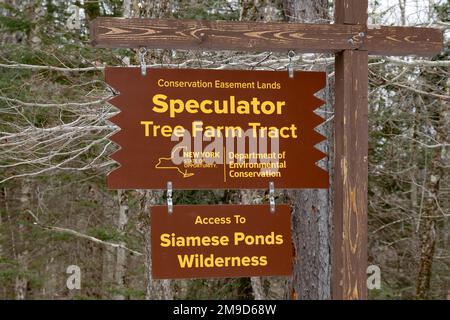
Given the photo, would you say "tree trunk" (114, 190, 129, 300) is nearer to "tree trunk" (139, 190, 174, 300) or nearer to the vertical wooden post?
"tree trunk" (139, 190, 174, 300)

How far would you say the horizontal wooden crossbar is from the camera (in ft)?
12.9

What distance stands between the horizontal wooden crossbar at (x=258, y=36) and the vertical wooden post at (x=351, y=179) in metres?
0.10

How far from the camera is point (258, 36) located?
160 inches

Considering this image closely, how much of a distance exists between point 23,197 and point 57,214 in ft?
2.81

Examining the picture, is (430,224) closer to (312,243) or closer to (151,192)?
(151,192)

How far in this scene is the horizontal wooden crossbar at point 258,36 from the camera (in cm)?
394

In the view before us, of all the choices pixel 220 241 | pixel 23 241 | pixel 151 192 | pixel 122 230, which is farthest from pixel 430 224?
pixel 23 241

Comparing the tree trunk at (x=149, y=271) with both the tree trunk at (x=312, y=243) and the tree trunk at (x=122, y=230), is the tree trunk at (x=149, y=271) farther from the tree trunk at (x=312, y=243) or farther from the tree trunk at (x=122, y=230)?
the tree trunk at (x=312, y=243)

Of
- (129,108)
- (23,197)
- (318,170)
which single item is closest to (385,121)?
(318,170)

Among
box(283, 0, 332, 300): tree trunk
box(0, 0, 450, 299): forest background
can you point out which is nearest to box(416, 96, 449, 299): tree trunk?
box(0, 0, 450, 299): forest background

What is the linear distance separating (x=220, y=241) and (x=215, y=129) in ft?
2.39

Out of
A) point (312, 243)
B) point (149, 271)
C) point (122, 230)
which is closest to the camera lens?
point (312, 243)

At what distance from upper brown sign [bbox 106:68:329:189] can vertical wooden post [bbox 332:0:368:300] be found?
220 mm

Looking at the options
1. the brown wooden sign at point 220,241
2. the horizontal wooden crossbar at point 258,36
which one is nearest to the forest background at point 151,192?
the brown wooden sign at point 220,241
